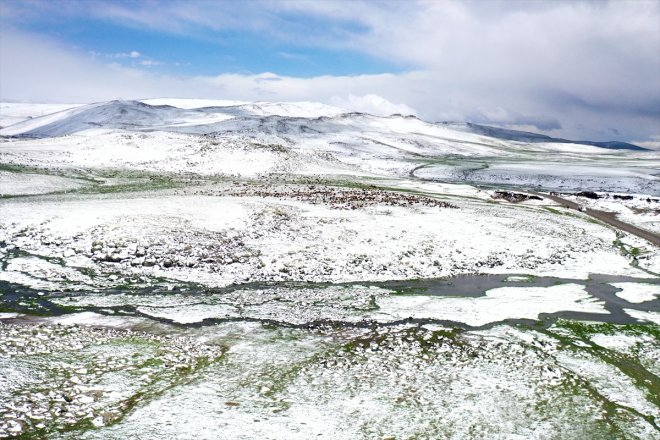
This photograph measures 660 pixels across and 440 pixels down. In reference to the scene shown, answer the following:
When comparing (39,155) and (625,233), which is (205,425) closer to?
(625,233)

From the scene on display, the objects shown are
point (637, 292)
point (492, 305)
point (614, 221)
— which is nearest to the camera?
point (492, 305)

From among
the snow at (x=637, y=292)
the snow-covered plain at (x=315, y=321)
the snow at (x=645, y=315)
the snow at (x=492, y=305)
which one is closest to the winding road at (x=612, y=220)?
the snow-covered plain at (x=315, y=321)

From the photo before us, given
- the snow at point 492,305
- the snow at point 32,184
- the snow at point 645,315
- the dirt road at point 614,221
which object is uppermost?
the snow at point 32,184

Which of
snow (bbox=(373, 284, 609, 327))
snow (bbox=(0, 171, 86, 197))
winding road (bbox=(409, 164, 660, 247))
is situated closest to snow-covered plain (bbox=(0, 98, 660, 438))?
snow (bbox=(373, 284, 609, 327))

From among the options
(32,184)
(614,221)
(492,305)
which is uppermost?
(32,184)

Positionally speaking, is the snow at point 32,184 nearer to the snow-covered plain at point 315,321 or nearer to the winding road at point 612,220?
the snow-covered plain at point 315,321

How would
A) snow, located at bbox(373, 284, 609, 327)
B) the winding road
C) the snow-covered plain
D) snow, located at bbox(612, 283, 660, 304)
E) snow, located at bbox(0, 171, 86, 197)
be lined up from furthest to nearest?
the winding road
snow, located at bbox(0, 171, 86, 197)
snow, located at bbox(612, 283, 660, 304)
snow, located at bbox(373, 284, 609, 327)
the snow-covered plain

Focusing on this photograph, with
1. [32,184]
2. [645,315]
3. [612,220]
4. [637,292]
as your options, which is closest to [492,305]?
[645,315]

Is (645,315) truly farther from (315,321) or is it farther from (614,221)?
(614,221)

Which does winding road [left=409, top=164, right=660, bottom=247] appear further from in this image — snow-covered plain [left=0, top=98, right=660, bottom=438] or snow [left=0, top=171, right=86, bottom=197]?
snow [left=0, top=171, right=86, bottom=197]
